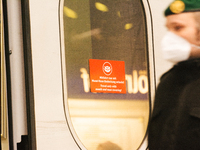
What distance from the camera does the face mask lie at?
155 centimetres

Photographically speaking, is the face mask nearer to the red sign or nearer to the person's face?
the person's face

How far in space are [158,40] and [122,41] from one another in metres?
0.19

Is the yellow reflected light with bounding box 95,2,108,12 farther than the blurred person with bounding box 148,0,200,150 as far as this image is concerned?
Yes

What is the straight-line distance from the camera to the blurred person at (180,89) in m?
1.42

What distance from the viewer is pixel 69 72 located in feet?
5.09

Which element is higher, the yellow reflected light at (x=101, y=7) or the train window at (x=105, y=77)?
the yellow reflected light at (x=101, y=7)

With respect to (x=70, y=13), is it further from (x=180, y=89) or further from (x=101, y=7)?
(x=180, y=89)

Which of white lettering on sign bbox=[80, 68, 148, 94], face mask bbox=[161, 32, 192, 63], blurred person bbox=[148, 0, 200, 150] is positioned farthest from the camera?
white lettering on sign bbox=[80, 68, 148, 94]

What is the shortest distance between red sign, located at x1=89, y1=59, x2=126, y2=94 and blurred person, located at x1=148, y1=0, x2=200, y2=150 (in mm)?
186

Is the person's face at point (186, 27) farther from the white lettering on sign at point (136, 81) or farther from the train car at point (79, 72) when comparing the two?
the white lettering on sign at point (136, 81)

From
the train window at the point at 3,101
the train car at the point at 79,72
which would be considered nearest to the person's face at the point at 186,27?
the train car at the point at 79,72

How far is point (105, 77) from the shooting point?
5.41ft

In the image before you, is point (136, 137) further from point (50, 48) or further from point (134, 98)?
point (50, 48)

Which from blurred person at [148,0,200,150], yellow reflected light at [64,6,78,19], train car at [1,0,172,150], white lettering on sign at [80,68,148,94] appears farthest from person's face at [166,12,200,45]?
yellow reflected light at [64,6,78,19]
